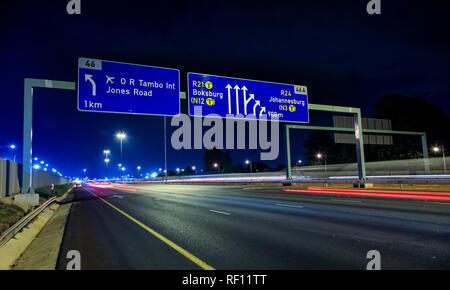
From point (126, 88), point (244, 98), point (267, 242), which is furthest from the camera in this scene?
point (244, 98)

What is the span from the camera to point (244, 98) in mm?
19094

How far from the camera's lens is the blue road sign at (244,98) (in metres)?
17.9

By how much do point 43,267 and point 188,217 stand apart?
18.6ft

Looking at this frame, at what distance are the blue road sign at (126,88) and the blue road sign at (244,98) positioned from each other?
1355 millimetres

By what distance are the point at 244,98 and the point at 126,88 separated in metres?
7.70

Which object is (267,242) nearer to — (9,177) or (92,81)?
(92,81)

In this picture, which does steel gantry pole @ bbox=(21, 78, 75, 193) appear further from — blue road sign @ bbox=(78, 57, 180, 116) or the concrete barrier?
blue road sign @ bbox=(78, 57, 180, 116)

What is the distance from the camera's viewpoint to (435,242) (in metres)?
5.84

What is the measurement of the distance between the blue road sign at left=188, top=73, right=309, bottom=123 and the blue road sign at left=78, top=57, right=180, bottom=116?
4.45 feet

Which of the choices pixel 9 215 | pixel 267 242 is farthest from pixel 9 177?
pixel 267 242

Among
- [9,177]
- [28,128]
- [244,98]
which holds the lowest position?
[9,177]

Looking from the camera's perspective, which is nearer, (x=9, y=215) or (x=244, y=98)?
(x=9, y=215)
